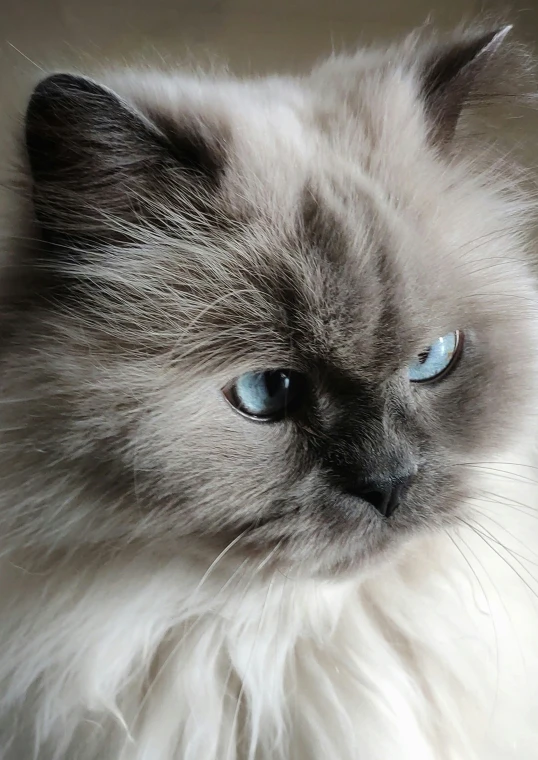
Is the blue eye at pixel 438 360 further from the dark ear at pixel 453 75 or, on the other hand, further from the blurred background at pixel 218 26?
the blurred background at pixel 218 26

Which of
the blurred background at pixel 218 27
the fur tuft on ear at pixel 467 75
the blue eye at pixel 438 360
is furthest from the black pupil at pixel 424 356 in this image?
the blurred background at pixel 218 27

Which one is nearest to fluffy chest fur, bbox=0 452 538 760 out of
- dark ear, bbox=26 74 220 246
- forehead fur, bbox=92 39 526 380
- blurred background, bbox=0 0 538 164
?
forehead fur, bbox=92 39 526 380

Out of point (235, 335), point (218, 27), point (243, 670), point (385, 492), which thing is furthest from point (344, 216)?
point (218, 27)

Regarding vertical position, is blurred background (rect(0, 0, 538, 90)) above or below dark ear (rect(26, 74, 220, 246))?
above

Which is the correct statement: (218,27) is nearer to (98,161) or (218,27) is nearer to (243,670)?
(98,161)

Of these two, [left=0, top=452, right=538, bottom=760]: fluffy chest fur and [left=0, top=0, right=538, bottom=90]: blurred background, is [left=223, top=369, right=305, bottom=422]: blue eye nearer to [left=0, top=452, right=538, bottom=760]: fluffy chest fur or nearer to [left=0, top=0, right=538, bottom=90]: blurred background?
[left=0, top=452, right=538, bottom=760]: fluffy chest fur

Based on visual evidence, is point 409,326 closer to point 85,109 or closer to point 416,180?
point 416,180

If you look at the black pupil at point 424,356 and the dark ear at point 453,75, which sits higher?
the dark ear at point 453,75

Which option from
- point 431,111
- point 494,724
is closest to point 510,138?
point 431,111
